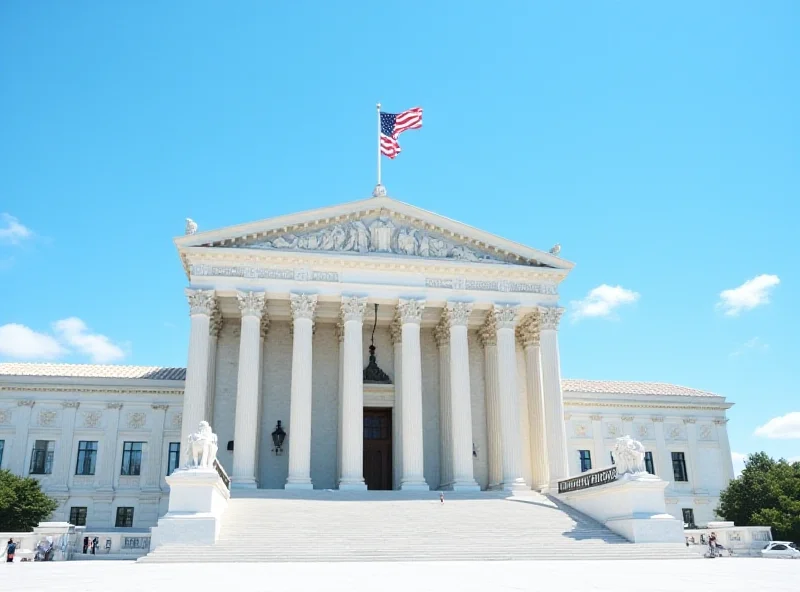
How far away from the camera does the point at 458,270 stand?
3678cm

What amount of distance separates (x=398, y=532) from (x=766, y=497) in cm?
2439

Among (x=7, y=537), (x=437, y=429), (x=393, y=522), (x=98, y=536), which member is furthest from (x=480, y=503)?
(x=7, y=537)

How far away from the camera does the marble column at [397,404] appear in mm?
36750

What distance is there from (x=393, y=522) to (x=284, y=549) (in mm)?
5107

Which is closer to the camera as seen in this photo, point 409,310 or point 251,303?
point 251,303

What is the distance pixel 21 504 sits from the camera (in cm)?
3594

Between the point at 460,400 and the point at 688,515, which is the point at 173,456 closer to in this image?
the point at 460,400

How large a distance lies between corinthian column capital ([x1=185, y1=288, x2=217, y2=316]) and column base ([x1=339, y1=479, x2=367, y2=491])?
9923 mm

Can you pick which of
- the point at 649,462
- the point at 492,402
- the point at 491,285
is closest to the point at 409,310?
the point at 491,285

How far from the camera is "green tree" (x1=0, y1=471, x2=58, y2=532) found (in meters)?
35.2

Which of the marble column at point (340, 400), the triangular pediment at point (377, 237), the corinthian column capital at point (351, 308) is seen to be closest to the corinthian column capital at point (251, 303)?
the triangular pediment at point (377, 237)

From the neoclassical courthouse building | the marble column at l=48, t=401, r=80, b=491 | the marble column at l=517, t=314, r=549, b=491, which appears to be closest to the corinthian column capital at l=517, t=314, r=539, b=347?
the marble column at l=517, t=314, r=549, b=491

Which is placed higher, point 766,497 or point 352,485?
point 352,485

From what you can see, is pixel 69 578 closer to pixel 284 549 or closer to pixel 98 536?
pixel 284 549
